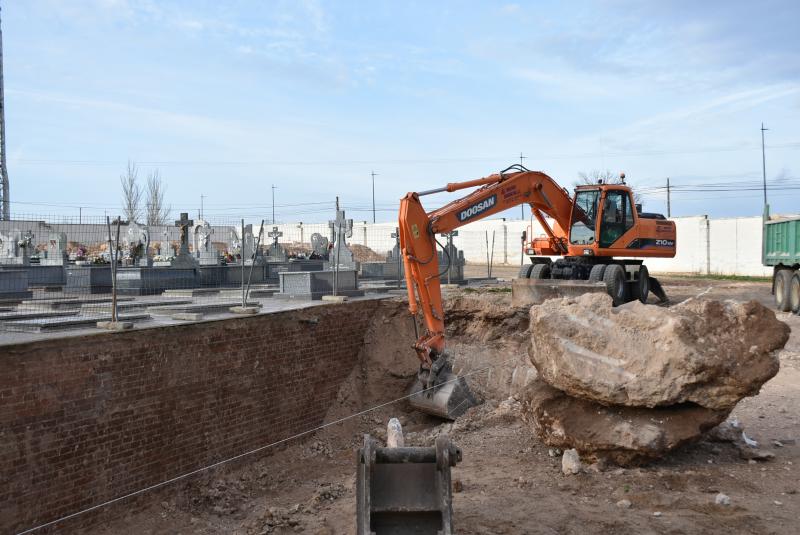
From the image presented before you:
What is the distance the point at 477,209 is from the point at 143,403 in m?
6.28

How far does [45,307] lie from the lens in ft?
42.8

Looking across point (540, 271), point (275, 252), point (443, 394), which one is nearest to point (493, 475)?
point (443, 394)

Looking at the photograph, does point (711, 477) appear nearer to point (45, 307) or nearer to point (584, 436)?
point (584, 436)

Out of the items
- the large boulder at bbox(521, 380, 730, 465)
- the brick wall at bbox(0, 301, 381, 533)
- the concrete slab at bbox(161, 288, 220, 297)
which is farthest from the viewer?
the concrete slab at bbox(161, 288, 220, 297)

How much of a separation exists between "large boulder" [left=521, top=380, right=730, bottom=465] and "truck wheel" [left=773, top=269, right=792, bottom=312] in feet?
39.3

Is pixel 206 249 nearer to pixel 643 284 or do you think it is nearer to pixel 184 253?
pixel 184 253

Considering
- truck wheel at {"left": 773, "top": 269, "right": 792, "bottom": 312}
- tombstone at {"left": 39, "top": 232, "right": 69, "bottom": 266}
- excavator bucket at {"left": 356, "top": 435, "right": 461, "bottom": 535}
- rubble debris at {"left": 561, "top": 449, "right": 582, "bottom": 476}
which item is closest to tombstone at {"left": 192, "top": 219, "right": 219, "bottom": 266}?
tombstone at {"left": 39, "top": 232, "right": 69, "bottom": 266}

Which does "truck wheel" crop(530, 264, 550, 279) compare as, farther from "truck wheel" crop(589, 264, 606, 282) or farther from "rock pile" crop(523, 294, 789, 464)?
"rock pile" crop(523, 294, 789, 464)

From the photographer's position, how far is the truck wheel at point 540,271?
15.4 metres

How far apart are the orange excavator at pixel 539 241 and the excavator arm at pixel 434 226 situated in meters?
0.01

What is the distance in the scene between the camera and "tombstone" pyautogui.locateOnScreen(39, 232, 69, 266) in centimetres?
2263

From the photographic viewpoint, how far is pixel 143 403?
925cm

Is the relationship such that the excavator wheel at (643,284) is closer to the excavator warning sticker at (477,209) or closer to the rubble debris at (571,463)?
→ the excavator warning sticker at (477,209)

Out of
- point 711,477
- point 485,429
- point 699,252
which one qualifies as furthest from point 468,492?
point 699,252
